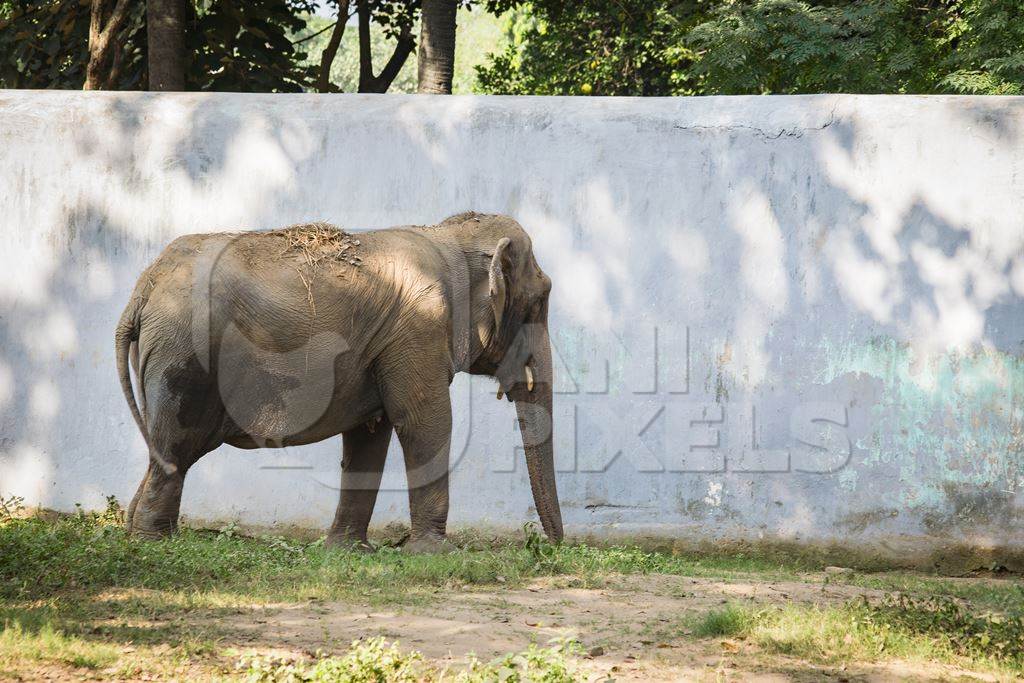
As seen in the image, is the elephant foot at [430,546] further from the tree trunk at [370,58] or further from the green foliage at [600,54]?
the green foliage at [600,54]

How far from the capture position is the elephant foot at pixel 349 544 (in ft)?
23.8

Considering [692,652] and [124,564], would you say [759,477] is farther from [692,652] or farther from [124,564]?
[124,564]

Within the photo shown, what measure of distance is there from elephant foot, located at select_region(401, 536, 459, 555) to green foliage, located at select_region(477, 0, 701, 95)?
8.54m

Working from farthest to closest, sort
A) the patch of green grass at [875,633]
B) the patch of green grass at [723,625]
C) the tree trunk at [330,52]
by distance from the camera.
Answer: the tree trunk at [330,52]
the patch of green grass at [723,625]
the patch of green grass at [875,633]

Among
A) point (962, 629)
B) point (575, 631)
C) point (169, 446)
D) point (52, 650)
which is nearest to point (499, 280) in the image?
point (169, 446)

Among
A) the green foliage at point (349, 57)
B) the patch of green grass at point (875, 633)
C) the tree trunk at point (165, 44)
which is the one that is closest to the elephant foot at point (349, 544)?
the patch of green grass at point (875, 633)

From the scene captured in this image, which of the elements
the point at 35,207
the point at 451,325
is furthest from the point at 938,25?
the point at 35,207

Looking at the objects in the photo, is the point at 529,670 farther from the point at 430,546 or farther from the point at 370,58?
the point at 370,58

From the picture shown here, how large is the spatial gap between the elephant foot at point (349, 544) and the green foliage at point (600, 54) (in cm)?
839

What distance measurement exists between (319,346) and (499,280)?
43.0 inches

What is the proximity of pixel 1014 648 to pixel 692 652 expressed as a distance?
1.29 m

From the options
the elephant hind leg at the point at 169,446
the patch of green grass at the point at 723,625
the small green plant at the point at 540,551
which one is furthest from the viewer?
the elephant hind leg at the point at 169,446

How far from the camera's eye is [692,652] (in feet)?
15.8

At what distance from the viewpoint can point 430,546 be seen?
23.3ft
